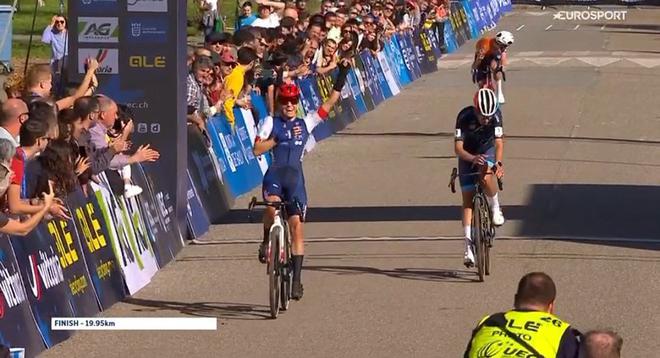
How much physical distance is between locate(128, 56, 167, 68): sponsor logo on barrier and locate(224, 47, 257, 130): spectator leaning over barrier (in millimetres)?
3075

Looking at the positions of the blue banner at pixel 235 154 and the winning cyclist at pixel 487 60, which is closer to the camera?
the blue banner at pixel 235 154

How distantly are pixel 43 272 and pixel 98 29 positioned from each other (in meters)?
5.12

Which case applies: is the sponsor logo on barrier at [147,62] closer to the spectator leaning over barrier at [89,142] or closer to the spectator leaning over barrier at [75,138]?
the spectator leaning over barrier at [89,142]

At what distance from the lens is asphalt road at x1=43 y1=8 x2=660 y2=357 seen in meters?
11.7

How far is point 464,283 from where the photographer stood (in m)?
13.7

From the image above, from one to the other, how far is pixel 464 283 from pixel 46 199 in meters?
4.55

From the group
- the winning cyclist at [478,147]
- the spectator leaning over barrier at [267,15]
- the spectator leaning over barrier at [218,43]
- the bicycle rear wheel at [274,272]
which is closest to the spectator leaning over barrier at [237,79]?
the spectator leaning over barrier at [218,43]

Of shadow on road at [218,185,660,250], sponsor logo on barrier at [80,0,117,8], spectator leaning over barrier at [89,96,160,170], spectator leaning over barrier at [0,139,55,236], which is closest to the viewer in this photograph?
spectator leaning over barrier at [0,139,55,236]

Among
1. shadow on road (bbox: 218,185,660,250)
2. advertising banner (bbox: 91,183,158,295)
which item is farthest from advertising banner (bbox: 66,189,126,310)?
shadow on road (bbox: 218,185,660,250)

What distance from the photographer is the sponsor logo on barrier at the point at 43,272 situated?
35.6ft

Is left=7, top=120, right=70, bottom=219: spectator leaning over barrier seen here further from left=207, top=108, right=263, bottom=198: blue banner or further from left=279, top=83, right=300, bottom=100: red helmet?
left=207, top=108, right=263, bottom=198: blue banner

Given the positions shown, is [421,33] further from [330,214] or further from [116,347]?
[116,347]

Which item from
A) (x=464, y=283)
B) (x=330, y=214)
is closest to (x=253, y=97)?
(x=330, y=214)

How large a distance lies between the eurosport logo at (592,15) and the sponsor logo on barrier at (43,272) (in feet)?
158
